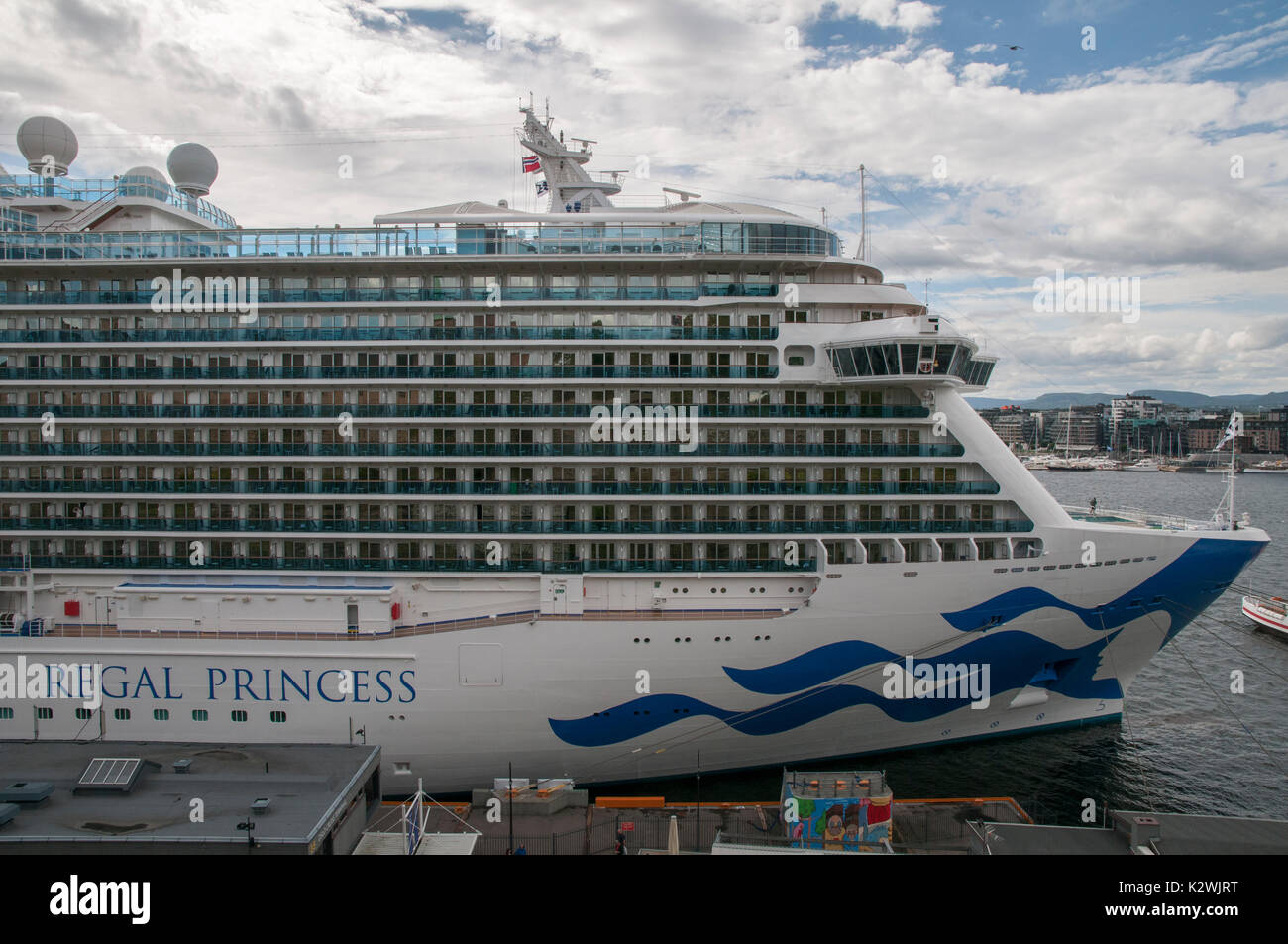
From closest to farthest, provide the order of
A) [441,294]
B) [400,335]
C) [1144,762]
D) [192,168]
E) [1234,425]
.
Answer: [1234,425] → [400,335] → [441,294] → [1144,762] → [192,168]

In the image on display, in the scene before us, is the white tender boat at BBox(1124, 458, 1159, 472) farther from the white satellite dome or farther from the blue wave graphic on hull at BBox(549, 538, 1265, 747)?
the white satellite dome

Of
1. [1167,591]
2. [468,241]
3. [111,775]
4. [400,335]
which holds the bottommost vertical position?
[111,775]

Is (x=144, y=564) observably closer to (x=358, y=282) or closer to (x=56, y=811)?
(x=56, y=811)

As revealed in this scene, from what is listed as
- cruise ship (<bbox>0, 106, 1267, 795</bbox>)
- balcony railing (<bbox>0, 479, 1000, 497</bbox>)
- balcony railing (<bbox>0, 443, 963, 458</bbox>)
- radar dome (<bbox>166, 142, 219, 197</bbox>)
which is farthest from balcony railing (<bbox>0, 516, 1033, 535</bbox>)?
radar dome (<bbox>166, 142, 219, 197</bbox>)

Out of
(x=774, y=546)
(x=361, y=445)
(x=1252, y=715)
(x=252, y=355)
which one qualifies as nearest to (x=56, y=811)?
(x=361, y=445)

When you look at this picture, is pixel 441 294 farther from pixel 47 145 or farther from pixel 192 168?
pixel 47 145

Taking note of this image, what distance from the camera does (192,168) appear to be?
66.4ft

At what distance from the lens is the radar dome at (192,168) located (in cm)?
2005

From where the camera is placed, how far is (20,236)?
57.6 feet

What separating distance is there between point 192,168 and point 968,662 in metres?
23.4

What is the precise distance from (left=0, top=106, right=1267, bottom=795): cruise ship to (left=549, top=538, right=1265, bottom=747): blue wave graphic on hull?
78 mm

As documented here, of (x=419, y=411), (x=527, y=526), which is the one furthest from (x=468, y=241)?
(x=527, y=526)

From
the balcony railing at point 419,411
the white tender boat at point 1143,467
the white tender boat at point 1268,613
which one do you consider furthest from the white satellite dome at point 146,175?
the white tender boat at point 1143,467

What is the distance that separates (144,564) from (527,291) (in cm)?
1073
